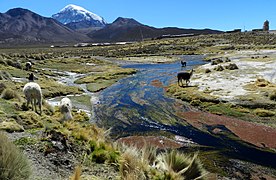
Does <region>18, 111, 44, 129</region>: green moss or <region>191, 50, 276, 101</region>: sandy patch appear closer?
<region>18, 111, 44, 129</region>: green moss

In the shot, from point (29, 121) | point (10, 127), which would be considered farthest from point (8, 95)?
point (10, 127)

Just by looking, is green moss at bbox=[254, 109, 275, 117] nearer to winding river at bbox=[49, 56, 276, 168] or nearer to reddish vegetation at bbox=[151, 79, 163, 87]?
winding river at bbox=[49, 56, 276, 168]

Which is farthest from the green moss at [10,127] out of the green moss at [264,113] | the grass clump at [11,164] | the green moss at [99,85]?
the green moss at [99,85]

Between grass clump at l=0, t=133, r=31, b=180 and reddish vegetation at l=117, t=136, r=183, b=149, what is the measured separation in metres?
9.99

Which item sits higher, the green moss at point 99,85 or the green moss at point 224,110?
the green moss at point 99,85

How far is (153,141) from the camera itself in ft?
59.2

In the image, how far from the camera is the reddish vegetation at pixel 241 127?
17.7m

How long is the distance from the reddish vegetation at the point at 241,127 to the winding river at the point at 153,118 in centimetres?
75

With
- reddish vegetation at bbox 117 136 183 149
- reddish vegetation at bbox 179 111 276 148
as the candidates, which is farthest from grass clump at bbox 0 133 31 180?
reddish vegetation at bbox 179 111 276 148

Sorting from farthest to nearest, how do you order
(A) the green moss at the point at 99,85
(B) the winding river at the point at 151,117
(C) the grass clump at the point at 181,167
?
(A) the green moss at the point at 99,85
(B) the winding river at the point at 151,117
(C) the grass clump at the point at 181,167

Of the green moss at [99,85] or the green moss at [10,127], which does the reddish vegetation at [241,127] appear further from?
the green moss at [99,85]

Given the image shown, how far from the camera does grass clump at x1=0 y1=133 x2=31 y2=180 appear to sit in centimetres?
647

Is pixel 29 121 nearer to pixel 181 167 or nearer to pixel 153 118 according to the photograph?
pixel 181 167

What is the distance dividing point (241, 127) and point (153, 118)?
6265mm
